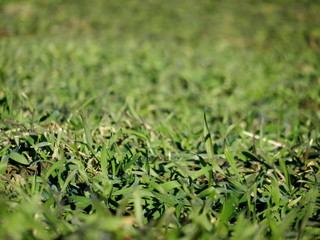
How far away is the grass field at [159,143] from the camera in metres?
0.92

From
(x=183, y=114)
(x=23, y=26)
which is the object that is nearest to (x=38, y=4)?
(x=23, y=26)

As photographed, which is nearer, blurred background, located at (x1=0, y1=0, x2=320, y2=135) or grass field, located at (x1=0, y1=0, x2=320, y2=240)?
grass field, located at (x1=0, y1=0, x2=320, y2=240)

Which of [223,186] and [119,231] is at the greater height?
[119,231]

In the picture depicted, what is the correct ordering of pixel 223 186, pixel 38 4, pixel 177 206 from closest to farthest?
pixel 177 206 → pixel 223 186 → pixel 38 4

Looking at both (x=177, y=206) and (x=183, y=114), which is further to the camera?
(x=183, y=114)

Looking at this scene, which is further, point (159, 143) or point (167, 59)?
point (167, 59)

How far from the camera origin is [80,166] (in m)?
1.13

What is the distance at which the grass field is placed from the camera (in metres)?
0.92

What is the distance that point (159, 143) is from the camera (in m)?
1.45

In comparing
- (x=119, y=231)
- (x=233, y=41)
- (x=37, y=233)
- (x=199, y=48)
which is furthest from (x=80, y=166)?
(x=233, y=41)

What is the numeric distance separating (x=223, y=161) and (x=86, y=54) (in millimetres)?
2589

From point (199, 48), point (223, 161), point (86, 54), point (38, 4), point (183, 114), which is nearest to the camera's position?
point (223, 161)

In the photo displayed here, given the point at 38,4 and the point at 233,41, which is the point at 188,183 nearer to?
the point at 233,41

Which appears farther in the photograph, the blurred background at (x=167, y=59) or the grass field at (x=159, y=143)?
the blurred background at (x=167, y=59)
